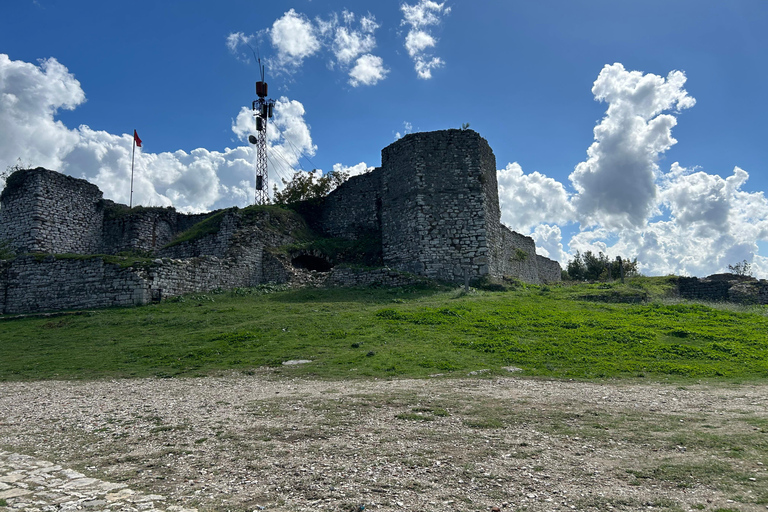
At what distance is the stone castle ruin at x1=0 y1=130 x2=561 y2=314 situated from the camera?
22.0 meters

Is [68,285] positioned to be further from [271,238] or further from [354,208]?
[354,208]

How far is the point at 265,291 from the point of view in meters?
23.7

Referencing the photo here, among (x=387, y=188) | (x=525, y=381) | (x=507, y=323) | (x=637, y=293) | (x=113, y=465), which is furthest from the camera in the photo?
(x=387, y=188)

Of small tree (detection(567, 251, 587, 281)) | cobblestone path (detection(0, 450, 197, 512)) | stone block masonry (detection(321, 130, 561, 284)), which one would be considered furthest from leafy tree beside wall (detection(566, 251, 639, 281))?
cobblestone path (detection(0, 450, 197, 512))

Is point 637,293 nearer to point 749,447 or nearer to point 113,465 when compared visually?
point 749,447

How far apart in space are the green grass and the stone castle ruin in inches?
106

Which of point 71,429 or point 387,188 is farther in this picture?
point 387,188

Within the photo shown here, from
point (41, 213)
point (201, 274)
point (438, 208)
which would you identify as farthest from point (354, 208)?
point (41, 213)

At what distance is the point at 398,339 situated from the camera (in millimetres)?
14133

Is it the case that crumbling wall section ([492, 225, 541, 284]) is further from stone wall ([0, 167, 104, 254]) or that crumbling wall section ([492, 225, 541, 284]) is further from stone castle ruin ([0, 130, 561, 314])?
stone wall ([0, 167, 104, 254])

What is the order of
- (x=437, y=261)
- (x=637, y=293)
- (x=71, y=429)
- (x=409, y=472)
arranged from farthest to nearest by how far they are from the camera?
(x=437, y=261), (x=637, y=293), (x=71, y=429), (x=409, y=472)

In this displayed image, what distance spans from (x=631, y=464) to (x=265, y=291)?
798 inches

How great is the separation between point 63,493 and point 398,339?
33.0 feet

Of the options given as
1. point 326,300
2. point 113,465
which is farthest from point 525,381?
point 326,300
